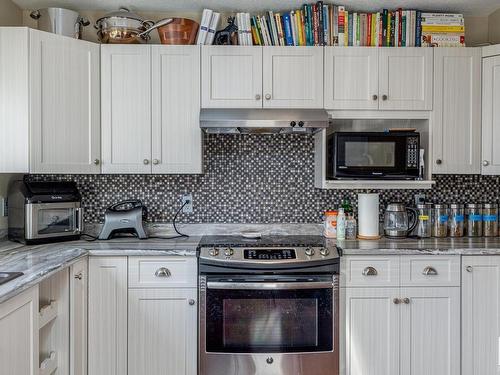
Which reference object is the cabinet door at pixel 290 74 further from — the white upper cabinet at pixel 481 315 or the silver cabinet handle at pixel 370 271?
the white upper cabinet at pixel 481 315

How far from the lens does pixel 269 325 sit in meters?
2.23

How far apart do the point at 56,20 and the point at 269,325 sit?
2248mm

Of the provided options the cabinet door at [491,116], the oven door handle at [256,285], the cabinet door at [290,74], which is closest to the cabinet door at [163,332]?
the oven door handle at [256,285]

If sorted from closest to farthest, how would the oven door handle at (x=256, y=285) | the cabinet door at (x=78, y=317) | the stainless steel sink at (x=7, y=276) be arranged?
the stainless steel sink at (x=7, y=276) < the cabinet door at (x=78, y=317) < the oven door handle at (x=256, y=285)

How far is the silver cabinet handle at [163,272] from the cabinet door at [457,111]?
178 cm

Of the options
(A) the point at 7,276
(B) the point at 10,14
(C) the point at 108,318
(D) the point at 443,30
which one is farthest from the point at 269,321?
(B) the point at 10,14

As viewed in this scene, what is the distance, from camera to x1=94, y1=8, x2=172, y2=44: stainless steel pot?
2500 mm

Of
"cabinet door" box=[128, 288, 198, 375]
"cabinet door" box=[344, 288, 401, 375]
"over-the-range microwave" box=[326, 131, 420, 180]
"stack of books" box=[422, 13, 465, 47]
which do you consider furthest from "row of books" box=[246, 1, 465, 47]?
"cabinet door" box=[128, 288, 198, 375]

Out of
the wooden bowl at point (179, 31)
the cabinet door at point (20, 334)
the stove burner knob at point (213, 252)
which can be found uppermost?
the wooden bowl at point (179, 31)

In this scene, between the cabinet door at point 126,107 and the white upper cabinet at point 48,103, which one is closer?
the white upper cabinet at point 48,103

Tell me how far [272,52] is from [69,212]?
5.40 feet

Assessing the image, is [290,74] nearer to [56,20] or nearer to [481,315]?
[56,20]

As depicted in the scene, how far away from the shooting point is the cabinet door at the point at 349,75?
2.53 meters

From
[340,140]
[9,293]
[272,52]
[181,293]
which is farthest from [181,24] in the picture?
[9,293]
